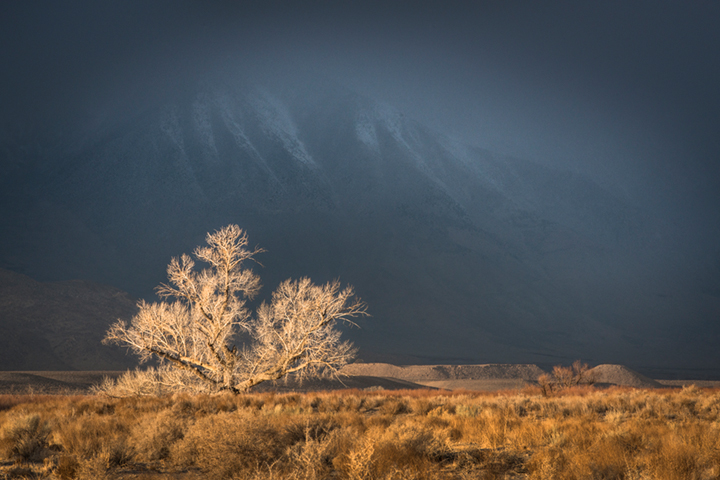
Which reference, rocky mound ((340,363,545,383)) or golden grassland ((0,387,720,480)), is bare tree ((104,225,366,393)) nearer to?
golden grassland ((0,387,720,480))

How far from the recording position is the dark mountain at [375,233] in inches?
4518

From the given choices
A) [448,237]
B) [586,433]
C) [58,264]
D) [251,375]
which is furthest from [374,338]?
[586,433]

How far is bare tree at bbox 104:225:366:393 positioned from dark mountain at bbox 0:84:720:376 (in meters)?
67.1

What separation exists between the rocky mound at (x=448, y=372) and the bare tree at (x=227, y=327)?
3923 cm

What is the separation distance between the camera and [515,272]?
456 ft

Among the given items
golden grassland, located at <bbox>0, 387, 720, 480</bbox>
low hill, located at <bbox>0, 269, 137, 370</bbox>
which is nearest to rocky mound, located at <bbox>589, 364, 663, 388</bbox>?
golden grassland, located at <bbox>0, 387, 720, 480</bbox>

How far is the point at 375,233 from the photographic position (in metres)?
142

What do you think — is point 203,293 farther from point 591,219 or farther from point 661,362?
point 591,219

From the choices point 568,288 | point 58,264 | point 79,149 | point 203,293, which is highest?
point 79,149

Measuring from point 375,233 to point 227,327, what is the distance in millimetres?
123492

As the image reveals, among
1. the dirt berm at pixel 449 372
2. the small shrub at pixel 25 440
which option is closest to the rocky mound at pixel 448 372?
the dirt berm at pixel 449 372

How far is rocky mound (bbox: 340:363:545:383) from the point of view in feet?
190

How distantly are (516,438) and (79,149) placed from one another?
7397 inches

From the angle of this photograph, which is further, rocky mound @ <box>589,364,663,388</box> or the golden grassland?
rocky mound @ <box>589,364,663,388</box>
